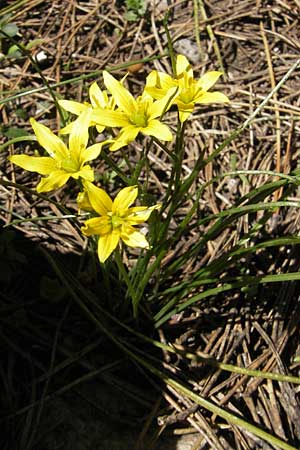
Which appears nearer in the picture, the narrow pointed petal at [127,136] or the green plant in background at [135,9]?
the narrow pointed petal at [127,136]

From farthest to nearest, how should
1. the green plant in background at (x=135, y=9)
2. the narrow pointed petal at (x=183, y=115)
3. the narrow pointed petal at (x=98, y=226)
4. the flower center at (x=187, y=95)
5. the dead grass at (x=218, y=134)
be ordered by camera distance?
the green plant in background at (x=135, y=9) → the dead grass at (x=218, y=134) → the flower center at (x=187, y=95) → the narrow pointed petal at (x=183, y=115) → the narrow pointed petal at (x=98, y=226)

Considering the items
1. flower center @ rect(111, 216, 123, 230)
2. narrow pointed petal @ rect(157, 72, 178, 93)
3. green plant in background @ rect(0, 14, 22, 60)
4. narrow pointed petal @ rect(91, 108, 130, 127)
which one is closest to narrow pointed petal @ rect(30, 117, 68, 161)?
narrow pointed petal @ rect(91, 108, 130, 127)

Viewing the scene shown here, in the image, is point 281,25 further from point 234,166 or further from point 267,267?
point 267,267

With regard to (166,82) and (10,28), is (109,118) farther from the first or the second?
(10,28)

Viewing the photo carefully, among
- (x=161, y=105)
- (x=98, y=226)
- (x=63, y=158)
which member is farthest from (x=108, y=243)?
(x=161, y=105)

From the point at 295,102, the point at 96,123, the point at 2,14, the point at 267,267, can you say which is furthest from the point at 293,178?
the point at 2,14

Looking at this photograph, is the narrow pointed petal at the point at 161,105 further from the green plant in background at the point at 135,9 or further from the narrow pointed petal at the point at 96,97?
the green plant in background at the point at 135,9

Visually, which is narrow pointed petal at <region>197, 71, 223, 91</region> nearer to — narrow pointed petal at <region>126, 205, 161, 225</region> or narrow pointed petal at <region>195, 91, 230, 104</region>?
narrow pointed petal at <region>195, 91, 230, 104</region>

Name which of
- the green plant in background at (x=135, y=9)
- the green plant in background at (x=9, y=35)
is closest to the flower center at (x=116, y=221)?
the green plant in background at (x=9, y=35)
